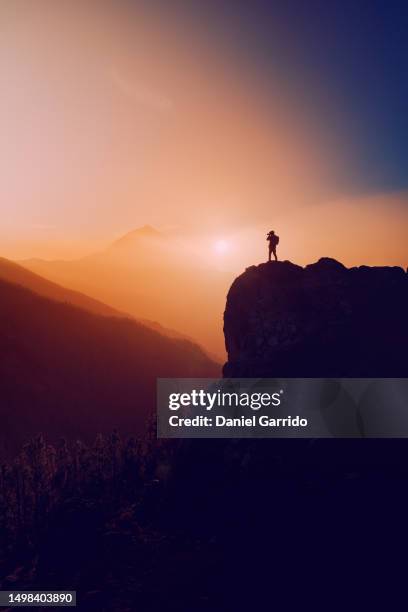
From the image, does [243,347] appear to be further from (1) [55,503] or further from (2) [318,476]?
(1) [55,503]

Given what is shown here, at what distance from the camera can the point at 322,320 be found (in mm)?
88312

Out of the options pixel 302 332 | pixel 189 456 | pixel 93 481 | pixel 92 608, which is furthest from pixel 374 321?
pixel 93 481

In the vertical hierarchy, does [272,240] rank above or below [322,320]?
above

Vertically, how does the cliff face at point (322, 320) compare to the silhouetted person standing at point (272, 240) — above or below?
below

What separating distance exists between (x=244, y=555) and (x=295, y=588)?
36.3ft

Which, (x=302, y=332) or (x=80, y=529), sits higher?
(x=302, y=332)

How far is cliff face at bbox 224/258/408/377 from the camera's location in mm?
83750

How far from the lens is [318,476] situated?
73312 millimetres

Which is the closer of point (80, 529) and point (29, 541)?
point (80, 529)

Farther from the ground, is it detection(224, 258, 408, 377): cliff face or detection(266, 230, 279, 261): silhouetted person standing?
detection(266, 230, 279, 261): silhouetted person standing

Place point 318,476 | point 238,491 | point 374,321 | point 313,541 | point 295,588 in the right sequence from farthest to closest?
point 374,321, point 238,491, point 318,476, point 313,541, point 295,588

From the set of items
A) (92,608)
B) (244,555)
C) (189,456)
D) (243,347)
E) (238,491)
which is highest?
(243,347)

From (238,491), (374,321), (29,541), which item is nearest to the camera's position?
(238,491)

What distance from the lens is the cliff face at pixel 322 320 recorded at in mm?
83750
